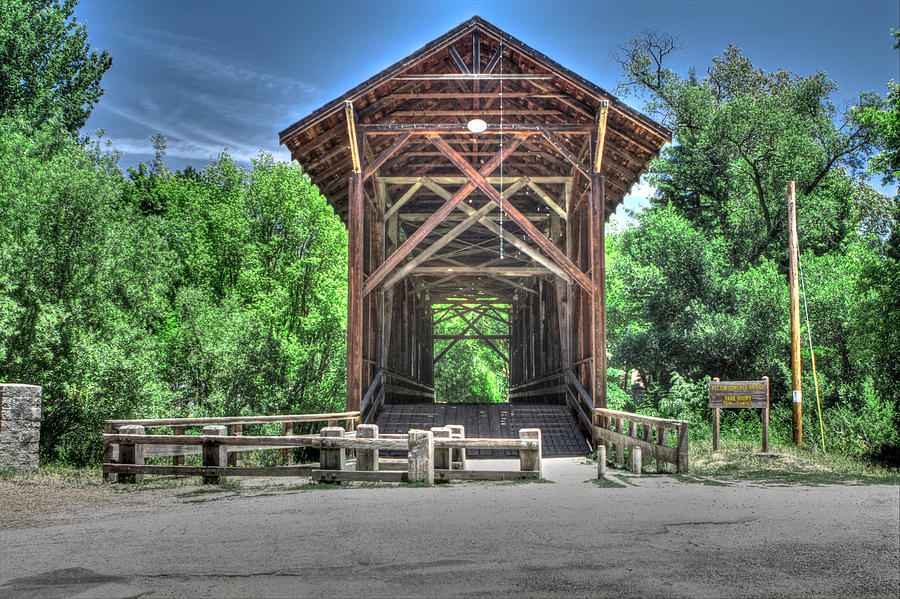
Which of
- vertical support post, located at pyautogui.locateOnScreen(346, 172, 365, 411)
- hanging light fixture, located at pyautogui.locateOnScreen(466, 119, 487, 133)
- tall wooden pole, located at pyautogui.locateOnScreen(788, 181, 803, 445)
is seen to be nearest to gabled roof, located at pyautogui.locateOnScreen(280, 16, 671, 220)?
hanging light fixture, located at pyautogui.locateOnScreen(466, 119, 487, 133)

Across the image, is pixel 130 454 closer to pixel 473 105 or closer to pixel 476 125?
pixel 476 125

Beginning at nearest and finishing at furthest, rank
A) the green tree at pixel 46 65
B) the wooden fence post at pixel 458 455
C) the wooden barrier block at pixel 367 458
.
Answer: the wooden barrier block at pixel 367 458 < the wooden fence post at pixel 458 455 < the green tree at pixel 46 65

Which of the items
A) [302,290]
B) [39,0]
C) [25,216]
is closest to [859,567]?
[25,216]

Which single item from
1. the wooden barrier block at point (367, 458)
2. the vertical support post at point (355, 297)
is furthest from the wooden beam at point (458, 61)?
the wooden barrier block at point (367, 458)

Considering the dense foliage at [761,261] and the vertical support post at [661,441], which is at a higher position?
the dense foliage at [761,261]

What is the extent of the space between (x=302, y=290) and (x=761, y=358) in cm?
1547

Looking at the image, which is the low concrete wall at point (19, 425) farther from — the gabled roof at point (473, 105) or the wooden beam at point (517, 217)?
the wooden beam at point (517, 217)

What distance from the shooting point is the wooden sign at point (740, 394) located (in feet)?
41.3

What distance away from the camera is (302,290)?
27266 millimetres

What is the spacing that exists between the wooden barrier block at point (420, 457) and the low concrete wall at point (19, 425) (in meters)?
5.29

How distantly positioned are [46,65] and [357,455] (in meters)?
24.0

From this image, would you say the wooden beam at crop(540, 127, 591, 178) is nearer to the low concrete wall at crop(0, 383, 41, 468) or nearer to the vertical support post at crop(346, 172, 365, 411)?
the vertical support post at crop(346, 172, 365, 411)

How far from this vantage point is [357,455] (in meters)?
8.91

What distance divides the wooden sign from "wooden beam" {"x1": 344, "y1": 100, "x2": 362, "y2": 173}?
23.9ft
